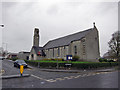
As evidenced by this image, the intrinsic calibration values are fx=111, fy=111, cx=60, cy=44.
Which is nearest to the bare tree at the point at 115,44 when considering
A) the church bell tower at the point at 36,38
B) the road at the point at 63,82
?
the road at the point at 63,82

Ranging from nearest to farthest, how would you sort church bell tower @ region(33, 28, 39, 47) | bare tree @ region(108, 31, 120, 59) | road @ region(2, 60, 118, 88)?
road @ region(2, 60, 118, 88) < bare tree @ region(108, 31, 120, 59) < church bell tower @ region(33, 28, 39, 47)

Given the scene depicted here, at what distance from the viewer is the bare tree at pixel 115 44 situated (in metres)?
37.1

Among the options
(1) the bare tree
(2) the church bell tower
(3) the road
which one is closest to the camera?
(3) the road

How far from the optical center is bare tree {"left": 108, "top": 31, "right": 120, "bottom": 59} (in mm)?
37134

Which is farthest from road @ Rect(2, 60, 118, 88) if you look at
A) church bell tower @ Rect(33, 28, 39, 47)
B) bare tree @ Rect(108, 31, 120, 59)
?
church bell tower @ Rect(33, 28, 39, 47)

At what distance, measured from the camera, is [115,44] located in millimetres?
38375

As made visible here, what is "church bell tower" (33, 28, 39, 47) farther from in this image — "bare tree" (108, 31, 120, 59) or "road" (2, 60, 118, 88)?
"road" (2, 60, 118, 88)

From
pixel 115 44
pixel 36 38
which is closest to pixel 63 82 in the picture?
pixel 115 44

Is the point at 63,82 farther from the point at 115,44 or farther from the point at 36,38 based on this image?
the point at 36,38

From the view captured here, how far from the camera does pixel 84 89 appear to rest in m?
7.30

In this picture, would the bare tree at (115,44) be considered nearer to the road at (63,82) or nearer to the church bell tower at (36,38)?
the road at (63,82)

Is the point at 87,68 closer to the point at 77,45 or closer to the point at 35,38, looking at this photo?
the point at 77,45

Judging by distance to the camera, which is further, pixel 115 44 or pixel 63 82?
pixel 115 44

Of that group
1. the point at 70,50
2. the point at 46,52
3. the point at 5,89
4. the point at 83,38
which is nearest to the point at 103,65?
the point at 83,38
